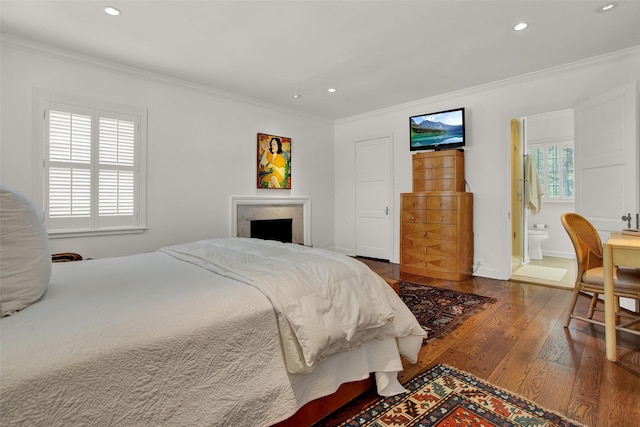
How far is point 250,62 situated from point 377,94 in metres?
1.96

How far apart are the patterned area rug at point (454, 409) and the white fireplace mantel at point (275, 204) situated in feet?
11.1

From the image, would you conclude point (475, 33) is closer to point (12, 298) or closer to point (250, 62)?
point (250, 62)

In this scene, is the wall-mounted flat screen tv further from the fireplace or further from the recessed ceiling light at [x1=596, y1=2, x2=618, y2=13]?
the fireplace

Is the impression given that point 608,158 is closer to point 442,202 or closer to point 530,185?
point 442,202

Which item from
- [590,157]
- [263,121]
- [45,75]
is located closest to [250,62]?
[263,121]

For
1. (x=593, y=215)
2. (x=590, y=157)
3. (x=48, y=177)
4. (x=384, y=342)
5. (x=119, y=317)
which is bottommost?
(x=384, y=342)

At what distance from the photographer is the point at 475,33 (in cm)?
291

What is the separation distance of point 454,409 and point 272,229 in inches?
149

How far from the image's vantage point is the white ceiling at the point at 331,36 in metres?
2.53

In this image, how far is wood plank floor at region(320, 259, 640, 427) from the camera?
5.36ft

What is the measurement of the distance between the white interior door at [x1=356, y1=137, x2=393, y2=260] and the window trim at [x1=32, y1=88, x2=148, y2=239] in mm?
3500

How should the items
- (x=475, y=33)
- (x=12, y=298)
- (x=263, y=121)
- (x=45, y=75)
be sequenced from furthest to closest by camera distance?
(x=263, y=121), (x=45, y=75), (x=475, y=33), (x=12, y=298)

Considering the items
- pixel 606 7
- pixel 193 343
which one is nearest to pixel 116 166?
pixel 193 343

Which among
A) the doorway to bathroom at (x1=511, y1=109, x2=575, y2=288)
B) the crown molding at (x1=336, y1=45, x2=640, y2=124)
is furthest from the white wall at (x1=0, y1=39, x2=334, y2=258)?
the doorway to bathroom at (x1=511, y1=109, x2=575, y2=288)
